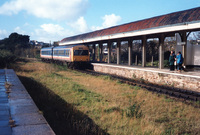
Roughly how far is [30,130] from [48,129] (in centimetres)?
32

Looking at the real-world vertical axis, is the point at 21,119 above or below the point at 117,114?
above

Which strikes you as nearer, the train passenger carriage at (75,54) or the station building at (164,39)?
the station building at (164,39)

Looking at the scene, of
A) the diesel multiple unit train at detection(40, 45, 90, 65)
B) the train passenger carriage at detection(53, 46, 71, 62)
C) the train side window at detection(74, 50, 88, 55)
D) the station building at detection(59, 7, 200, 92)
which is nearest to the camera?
the station building at detection(59, 7, 200, 92)

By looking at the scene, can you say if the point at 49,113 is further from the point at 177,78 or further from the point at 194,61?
the point at 194,61

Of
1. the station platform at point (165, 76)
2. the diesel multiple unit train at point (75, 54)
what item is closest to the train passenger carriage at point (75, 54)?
the diesel multiple unit train at point (75, 54)

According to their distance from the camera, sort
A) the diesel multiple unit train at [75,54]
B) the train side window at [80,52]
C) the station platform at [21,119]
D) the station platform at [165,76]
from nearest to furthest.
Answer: the station platform at [21,119], the station platform at [165,76], the diesel multiple unit train at [75,54], the train side window at [80,52]

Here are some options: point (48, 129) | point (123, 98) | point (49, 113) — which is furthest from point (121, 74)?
point (48, 129)

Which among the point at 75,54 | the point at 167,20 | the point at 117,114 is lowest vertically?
the point at 117,114

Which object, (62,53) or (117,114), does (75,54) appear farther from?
(117,114)

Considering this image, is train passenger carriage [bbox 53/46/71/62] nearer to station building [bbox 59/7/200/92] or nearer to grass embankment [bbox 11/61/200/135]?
station building [bbox 59/7/200/92]

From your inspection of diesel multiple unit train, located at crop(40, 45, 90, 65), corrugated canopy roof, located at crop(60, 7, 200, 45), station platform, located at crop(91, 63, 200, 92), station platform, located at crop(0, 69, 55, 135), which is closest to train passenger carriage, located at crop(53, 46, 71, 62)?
diesel multiple unit train, located at crop(40, 45, 90, 65)

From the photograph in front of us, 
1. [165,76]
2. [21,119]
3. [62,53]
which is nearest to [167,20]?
[165,76]

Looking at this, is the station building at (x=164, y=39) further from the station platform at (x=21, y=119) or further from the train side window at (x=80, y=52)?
the station platform at (x=21, y=119)

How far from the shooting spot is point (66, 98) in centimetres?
867
